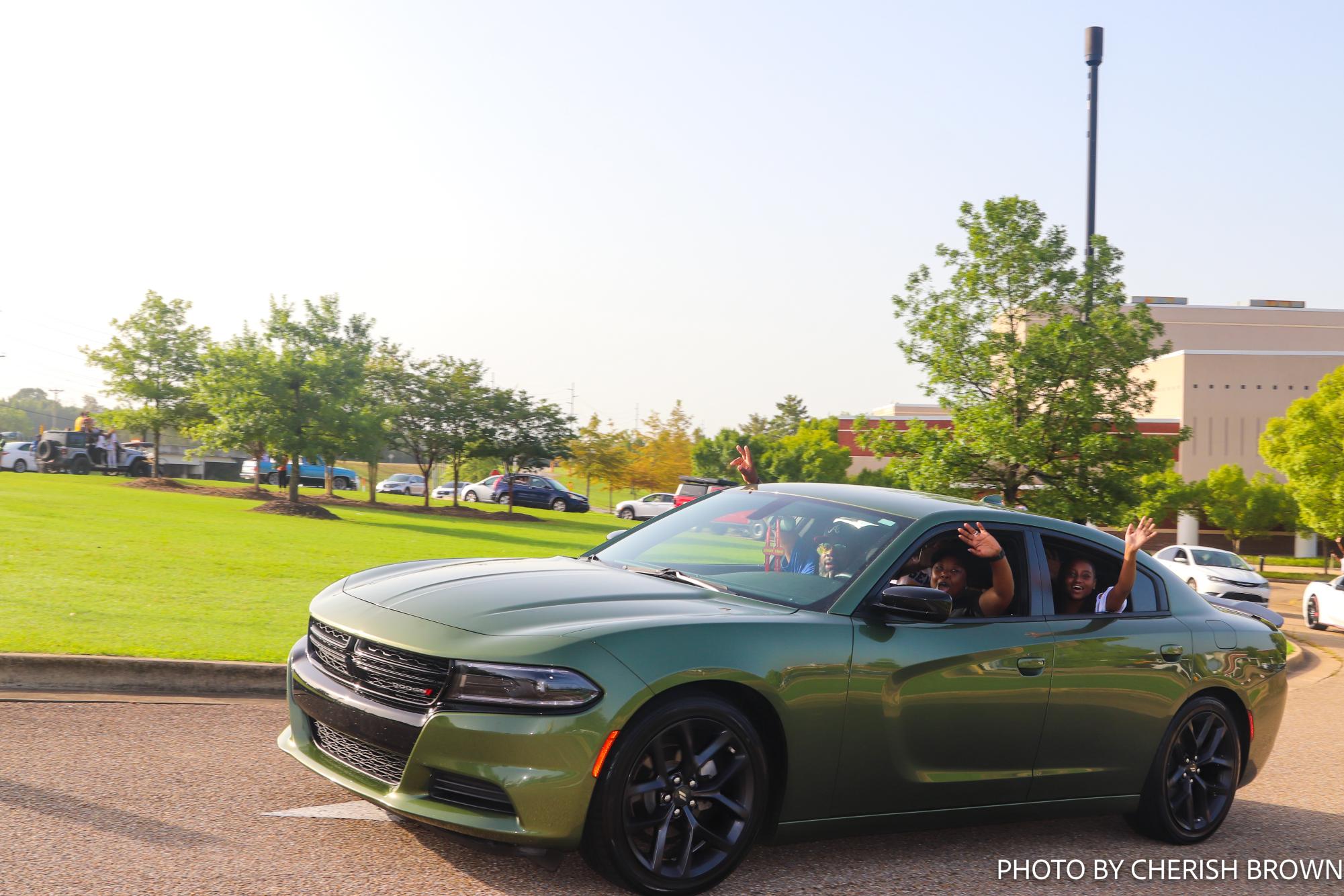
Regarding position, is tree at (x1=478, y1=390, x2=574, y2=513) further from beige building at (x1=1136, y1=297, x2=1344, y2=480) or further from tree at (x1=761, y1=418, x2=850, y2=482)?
beige building at (x1=1136, y1=297, x2=1344, y2=480)

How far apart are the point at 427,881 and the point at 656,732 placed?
100 cm

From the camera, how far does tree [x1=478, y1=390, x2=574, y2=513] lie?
51000 mm

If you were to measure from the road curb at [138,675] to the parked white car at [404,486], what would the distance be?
62.5 metres

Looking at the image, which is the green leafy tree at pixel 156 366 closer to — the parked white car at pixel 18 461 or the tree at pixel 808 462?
the parked white car at pixel 18 461

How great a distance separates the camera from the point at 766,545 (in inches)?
225

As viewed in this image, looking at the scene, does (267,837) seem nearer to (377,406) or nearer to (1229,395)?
(377,406)

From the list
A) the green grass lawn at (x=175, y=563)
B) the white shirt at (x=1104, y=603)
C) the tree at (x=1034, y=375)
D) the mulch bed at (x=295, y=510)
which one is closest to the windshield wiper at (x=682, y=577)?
the white shirt at (x=1104, y=603)

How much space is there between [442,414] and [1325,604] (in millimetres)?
34261

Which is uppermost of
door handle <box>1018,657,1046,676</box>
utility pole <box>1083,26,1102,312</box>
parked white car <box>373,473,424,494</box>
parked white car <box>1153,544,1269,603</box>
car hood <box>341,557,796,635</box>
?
utility pole <box>1083,26,1102,312</box>

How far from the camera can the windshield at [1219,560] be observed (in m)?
30.7

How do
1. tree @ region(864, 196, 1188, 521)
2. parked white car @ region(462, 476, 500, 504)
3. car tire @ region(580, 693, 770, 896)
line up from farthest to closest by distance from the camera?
parked white car @ region(462, 476, 500, 504) → tree @ region(864, 196, 1188, 521) → car tire @ region(580, 693, 770, 896)

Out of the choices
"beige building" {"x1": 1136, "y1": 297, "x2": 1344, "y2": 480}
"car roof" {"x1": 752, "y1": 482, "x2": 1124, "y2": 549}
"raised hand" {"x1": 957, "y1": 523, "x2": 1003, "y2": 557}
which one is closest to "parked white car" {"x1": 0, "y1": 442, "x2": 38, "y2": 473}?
"car roof" {"x1": 752, "y1": 482, "x2": 1124, "y2": 549}

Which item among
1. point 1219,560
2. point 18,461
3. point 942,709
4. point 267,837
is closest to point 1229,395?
point 1219,560

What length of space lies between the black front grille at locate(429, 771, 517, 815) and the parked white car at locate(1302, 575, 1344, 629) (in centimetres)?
2451
